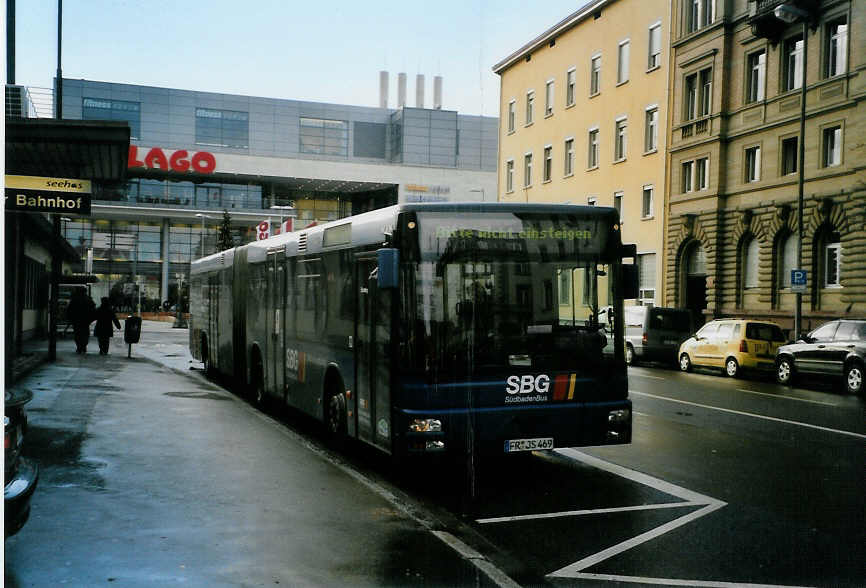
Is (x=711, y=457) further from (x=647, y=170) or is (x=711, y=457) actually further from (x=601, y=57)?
(x=601, y=57)

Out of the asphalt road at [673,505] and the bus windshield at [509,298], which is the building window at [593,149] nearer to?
the asphalt road at [673,505]

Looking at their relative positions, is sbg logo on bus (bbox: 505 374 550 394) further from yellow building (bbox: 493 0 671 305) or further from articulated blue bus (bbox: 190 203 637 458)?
yellow building (bbox: 493 0 671 305)

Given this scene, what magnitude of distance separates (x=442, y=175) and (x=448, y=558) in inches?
2766

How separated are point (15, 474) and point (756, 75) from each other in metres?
33.1

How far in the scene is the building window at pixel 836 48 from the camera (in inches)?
1165

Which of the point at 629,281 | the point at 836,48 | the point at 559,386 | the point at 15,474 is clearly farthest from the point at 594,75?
Answer: the point at 15,474

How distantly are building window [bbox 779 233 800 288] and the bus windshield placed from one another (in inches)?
993

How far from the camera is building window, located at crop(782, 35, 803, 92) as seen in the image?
3180 cm

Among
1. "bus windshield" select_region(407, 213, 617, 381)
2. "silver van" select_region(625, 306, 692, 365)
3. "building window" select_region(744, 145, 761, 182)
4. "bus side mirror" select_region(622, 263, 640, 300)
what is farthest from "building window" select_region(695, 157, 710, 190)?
"bus windshield" select_region(407, 213, 617, 381)

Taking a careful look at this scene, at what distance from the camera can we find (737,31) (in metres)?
34.7

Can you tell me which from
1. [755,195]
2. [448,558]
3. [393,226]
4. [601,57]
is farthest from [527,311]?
[601,57]

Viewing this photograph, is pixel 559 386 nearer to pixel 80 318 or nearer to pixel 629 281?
pixel 629 281

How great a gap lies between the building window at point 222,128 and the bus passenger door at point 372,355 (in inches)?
2757

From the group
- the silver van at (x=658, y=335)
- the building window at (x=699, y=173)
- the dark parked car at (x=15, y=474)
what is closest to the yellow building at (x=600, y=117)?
the building window at (x=699, y=173)
